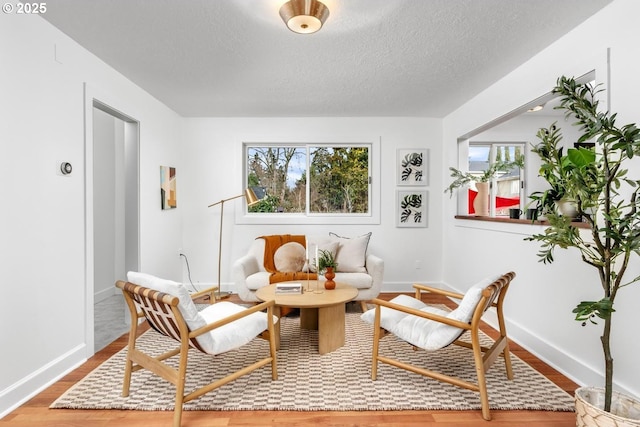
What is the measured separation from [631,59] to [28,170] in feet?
12.3

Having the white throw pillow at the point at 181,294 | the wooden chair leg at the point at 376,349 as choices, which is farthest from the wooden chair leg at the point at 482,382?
the white throw pillow at the point at 181,294

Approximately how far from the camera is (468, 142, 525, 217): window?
15.9 feet

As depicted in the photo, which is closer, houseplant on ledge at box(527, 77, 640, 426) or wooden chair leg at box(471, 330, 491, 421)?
houseplant on ledge at box(527, 77, 640, 426)

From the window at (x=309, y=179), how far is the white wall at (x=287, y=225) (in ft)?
0.71

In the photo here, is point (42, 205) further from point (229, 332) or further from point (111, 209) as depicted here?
point (111, 209)

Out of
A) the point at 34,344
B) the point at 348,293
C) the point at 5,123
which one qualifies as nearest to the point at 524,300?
the point at 348,293

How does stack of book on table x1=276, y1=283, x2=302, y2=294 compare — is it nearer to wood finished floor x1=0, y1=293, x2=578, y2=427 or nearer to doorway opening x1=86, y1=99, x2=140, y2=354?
wood finished floor x1=0, y1=293, x2=578, y2=427

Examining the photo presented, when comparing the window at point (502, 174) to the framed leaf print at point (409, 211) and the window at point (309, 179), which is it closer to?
the framed leaf print at point (409, 211)

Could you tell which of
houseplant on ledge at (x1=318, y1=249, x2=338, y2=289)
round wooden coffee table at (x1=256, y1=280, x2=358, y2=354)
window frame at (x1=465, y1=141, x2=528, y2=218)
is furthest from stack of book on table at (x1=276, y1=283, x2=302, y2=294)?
window frame at (x1=465, y1=141, x2=528, y2=218)

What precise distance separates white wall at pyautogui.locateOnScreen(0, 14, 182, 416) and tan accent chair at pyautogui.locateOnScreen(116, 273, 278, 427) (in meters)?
0.65

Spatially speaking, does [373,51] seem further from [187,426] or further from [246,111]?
[187,426]

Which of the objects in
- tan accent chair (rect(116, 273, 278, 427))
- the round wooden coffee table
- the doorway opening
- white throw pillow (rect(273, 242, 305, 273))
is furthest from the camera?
white throw pillow (rect(273, 242, 305, 273))

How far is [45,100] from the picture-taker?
7.39ft

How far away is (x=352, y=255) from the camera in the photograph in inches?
158
